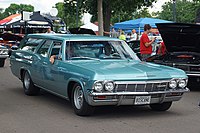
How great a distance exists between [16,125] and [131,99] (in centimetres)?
198

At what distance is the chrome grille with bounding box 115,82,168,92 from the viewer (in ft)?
22.7

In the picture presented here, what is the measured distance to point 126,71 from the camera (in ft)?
23.4

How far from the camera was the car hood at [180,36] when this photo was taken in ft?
35.7

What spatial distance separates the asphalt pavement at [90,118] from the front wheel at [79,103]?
12 cm

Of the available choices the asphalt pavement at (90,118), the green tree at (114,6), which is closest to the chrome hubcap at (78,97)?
the asphalt pavement at (90,118)

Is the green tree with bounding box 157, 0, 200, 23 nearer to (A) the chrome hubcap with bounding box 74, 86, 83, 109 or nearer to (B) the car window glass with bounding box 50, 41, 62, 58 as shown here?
(B) the car window glass with bounding box 50, 41, 62, 58

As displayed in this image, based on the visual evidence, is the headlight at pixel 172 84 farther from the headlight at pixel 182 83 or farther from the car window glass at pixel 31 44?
the car window glass at pixel 31 44

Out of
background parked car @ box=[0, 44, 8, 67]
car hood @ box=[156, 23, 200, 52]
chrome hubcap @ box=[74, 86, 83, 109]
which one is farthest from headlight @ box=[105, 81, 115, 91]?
background parked car @ box=[0, 44, 8, 67]

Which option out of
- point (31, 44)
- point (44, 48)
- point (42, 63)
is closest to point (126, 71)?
point (42, 63)

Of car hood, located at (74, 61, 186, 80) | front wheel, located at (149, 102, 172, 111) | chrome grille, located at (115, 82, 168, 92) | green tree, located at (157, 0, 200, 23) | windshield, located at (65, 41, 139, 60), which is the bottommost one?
front wheel, located at (149, 102, 172, 111)

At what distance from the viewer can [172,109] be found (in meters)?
8.27

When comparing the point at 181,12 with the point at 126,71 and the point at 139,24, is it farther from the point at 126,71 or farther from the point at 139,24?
the point at 126,71

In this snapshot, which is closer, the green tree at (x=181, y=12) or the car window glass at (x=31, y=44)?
the car window glass at (x=31, y=44)

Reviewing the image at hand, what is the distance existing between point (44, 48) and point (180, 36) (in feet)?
13.8
